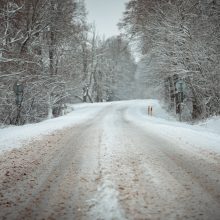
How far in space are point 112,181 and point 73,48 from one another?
22.2 meters

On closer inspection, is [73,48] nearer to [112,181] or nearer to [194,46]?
[194,46]

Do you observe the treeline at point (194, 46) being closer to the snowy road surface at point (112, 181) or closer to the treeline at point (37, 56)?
the treeline at point (37, 56)

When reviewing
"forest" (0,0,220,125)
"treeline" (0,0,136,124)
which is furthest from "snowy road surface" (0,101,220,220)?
"treeline" (0,0,136,124)

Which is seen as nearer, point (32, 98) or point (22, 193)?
point (22, 193)

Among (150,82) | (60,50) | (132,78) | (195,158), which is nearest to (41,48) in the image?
(60,50)

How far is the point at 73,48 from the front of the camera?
26938mm

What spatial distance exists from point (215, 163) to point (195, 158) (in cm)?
65

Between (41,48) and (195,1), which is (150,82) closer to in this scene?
(195,1)

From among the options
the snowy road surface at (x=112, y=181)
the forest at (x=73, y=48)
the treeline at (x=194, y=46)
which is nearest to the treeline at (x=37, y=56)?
the forest at (x=73, y=48)

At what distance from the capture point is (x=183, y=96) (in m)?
24.4

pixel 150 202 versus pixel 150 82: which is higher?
pixel 150 82

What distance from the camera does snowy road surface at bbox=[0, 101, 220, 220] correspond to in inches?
182

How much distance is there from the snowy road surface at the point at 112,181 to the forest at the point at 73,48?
825 centimetres

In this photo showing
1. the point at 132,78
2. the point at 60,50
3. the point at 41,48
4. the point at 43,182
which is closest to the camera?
the point at 43,182
